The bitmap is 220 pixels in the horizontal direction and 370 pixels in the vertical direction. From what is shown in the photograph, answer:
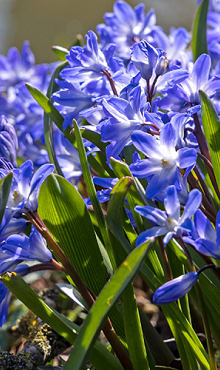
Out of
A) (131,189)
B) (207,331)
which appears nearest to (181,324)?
(207,331)

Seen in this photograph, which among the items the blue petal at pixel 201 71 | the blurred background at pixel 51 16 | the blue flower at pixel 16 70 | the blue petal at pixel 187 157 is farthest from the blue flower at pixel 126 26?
the blurred background at pixel 51 16

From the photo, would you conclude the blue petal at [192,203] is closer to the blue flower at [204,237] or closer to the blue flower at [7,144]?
the blue flower at [204,237]

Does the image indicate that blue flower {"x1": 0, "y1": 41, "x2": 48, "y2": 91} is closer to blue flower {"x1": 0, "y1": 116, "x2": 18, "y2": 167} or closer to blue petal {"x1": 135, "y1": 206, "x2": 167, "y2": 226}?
blue flower {"x1": 0, "y1": 116, "x2": 18, "y2": 167}

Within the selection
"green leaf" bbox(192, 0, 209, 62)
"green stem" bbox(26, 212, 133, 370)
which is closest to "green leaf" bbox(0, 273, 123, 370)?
"green stem" bbox(26, 212, 133, 370)

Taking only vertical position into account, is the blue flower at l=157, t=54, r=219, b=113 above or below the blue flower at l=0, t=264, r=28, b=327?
above

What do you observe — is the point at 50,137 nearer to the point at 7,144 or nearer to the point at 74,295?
the point at 7,144

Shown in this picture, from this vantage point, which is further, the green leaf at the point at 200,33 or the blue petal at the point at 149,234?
the green leaf at the point at 200,33

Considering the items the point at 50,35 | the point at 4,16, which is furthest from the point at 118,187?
the point at 4,16
